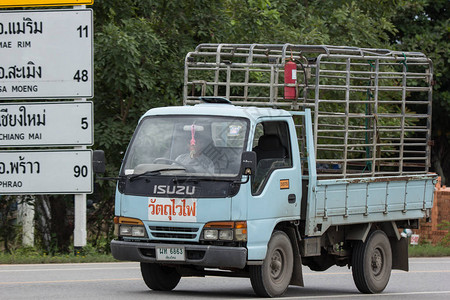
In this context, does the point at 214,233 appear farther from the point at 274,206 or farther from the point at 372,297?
the point at 372,297

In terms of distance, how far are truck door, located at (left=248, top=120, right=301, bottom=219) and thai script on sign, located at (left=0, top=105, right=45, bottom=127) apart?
7140mm

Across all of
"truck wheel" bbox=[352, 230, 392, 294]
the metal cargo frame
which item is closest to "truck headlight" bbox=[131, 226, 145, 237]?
the metal cargo frame

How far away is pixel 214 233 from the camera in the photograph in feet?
38.1

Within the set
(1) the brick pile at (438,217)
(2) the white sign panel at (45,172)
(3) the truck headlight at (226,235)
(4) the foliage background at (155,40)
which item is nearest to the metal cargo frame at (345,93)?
(3) the truck headlight at (226,235)

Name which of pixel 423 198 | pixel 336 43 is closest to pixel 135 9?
pixel 336 43

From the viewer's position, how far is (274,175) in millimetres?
12180

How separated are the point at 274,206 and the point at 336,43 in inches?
539

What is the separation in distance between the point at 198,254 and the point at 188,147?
50.0 inches

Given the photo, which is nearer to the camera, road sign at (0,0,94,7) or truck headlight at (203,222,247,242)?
truck headlight at (203,222,247,242)

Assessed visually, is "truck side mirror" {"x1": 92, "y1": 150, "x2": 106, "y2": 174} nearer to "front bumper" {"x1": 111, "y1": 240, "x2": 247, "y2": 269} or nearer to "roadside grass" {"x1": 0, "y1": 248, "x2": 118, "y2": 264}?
"front bumper" {"x1": 111, "y1": 240, "x2": 247, "y2": 269}

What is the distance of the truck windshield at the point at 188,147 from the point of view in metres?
11.9

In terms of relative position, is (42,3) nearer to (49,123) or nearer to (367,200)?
(49,123)

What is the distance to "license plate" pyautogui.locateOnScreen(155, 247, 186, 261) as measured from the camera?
11.7m

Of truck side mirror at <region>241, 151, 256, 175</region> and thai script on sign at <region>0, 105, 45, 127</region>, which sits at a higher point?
thai script on sign at <region>0, 105, 45, 127</region>
